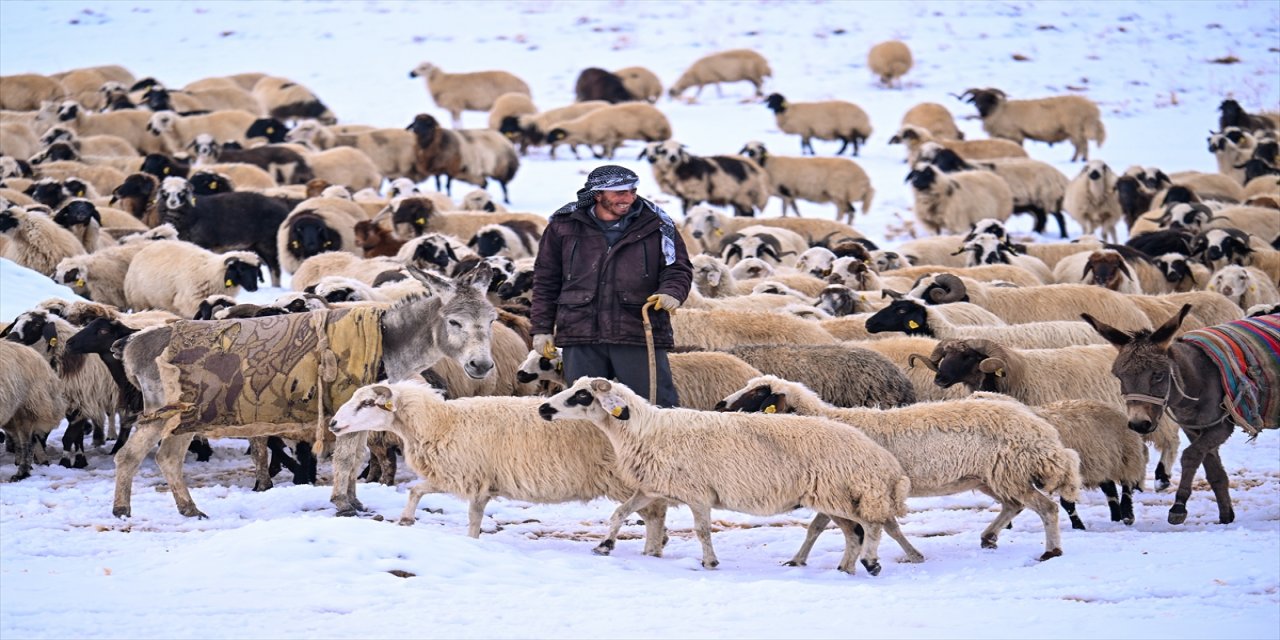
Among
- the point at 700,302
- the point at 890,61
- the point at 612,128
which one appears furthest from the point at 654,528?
the point at 890,61

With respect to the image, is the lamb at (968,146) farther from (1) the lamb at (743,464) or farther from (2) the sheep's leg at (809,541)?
(1) the lamb at (743,464)

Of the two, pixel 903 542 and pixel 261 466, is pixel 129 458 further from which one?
pixel 903 542

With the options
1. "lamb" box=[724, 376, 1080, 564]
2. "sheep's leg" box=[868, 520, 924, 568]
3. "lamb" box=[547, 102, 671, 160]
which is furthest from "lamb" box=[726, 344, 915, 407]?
"lamb" box=[547, 102, 671, 160]

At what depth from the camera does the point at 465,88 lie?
116 ft

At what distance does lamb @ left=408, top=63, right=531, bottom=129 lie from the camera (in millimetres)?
35125

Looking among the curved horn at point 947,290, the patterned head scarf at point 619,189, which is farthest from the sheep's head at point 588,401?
the curved horn at point 947,290

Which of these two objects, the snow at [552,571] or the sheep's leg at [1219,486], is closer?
the snow at [552,571]

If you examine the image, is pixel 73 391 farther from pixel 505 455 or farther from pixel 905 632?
pixel 905 632

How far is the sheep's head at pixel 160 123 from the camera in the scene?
29172mm

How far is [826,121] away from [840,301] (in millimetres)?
17885

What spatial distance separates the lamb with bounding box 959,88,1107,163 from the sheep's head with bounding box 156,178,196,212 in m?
18.2

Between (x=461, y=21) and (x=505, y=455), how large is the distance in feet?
121

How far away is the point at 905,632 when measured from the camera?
241 inches

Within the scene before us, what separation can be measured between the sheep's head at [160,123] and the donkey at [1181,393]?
78.6ft
